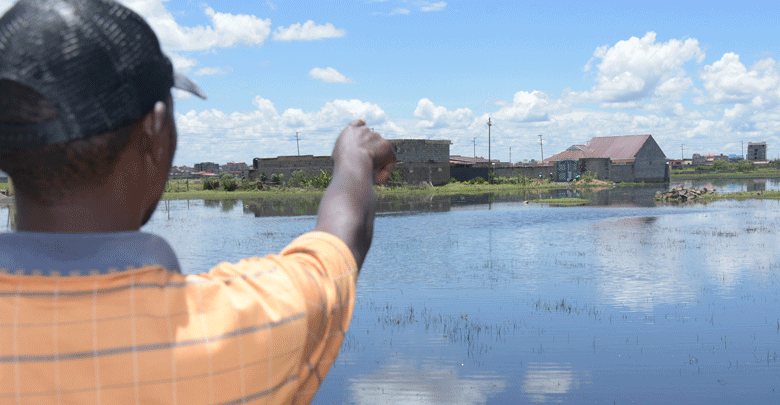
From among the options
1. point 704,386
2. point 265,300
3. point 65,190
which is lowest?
point 704,386

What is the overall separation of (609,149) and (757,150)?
4653 inches

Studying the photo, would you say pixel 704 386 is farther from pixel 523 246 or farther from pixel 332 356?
pixel 523 246

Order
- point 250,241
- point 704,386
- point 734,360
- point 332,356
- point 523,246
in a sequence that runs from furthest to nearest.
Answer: point 250,241 < point 523,246 < point 734,360 < point 704,386 < point 332,356

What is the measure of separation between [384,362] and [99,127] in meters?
8.67

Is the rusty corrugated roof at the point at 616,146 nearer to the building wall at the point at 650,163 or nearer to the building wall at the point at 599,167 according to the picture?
the building wall at the point at 650,163

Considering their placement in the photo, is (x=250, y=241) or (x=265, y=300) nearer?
(x=265, y=300)

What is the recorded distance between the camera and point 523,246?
2142 cm

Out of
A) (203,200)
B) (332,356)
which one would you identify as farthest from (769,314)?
(203,200)

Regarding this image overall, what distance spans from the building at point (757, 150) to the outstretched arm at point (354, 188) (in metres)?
195

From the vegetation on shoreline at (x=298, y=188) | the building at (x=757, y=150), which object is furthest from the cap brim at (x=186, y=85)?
the building at (x=757, y=150)

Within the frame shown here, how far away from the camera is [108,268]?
0.76m

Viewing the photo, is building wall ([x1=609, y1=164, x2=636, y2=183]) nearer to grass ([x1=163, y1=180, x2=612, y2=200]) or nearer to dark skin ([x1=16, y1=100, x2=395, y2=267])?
grass ([x1=163, y1=180, x2=612, y2=200])

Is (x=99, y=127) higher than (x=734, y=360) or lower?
higher

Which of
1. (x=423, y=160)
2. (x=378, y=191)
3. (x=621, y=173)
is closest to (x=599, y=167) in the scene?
(x=621, y=173)
